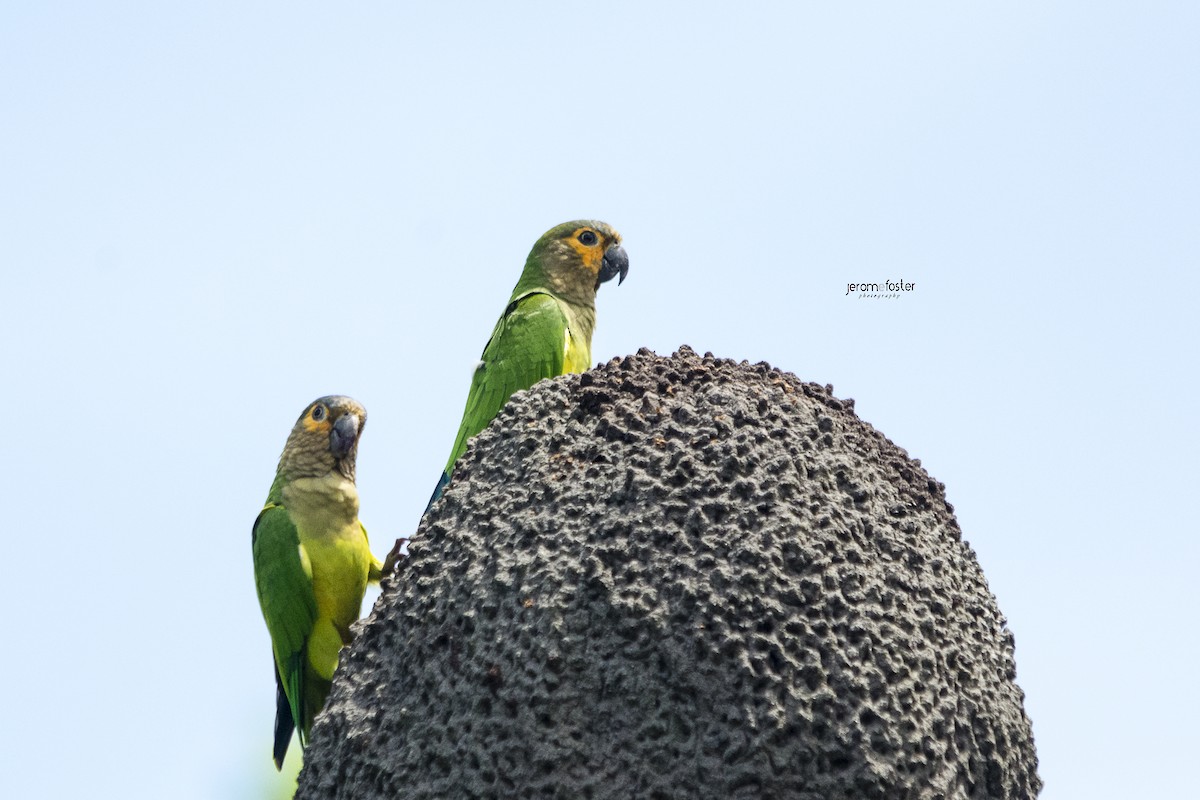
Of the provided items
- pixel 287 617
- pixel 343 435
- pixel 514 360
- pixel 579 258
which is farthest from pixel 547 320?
pixel 287 617

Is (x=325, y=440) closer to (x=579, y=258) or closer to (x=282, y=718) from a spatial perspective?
(x=282, y=718)

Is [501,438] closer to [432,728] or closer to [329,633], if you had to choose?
[432,728]

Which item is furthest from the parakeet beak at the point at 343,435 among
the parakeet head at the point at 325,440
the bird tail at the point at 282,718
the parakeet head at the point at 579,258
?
the parakeet head at the point at 579,258

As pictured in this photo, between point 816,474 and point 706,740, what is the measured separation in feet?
2.72

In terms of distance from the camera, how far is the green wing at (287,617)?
493 centimetres

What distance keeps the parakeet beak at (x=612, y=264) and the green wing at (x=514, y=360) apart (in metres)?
0.74

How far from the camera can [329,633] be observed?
498cm

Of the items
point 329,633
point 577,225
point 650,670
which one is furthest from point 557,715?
point 577,225

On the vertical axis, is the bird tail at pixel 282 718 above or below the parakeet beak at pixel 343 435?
below

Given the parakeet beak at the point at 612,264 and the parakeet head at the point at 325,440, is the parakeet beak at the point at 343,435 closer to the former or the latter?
the parakeet head at the point at 325,440

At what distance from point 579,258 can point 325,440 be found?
216 cm

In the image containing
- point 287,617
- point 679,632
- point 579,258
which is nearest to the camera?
point 679,632

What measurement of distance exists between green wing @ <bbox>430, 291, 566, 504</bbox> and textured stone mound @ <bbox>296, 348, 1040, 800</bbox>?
214 cm

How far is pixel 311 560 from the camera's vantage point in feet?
16.4
